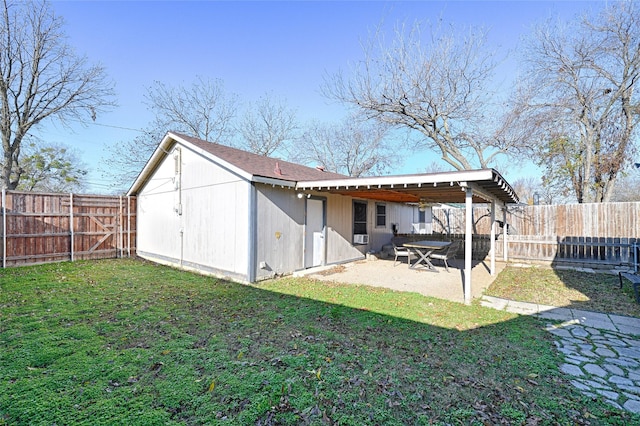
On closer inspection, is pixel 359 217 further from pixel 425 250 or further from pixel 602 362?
pixel 602 362

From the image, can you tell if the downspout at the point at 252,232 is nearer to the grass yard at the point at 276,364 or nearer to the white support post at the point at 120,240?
the grass yard at the point at 276,364

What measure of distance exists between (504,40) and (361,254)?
10.5 metres

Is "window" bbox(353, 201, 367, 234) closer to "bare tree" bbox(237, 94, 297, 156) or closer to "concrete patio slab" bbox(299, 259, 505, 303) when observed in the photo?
"concrete patio slab" bbox(299, 259, 505, 303)

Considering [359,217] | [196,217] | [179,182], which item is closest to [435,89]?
[359,217]

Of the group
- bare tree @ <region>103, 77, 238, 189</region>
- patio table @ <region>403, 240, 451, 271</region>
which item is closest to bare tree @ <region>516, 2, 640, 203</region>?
patio table @ <region>403, 240, 451, 271</region>

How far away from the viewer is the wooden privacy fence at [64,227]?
8.30 m

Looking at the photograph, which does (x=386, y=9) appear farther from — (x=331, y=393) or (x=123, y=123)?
(x=123, y=123)

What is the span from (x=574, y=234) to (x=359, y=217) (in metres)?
7.71

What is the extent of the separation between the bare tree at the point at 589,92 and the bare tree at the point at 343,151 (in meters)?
11.4

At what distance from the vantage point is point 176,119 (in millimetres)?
20047

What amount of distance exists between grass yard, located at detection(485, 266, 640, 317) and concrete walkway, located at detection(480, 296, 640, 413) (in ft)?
1.77

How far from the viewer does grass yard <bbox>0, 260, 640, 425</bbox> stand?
2.31 m

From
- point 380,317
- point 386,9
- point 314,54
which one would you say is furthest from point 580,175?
point 380,317

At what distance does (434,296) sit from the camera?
5.91 meters
